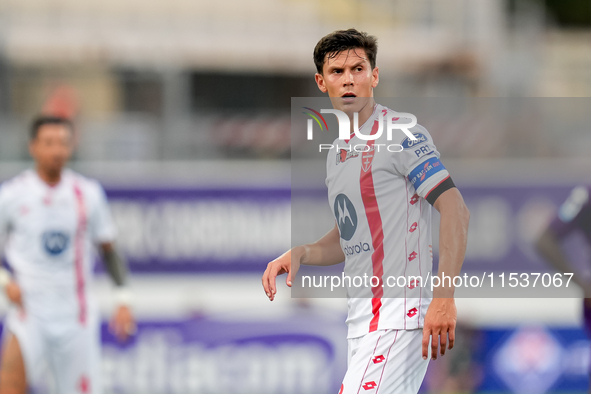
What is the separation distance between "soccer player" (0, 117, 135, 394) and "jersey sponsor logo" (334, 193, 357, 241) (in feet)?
10.1

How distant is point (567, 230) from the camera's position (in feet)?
16.6

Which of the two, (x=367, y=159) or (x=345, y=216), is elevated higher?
(x=367, y=159)

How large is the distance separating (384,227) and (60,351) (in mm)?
3581

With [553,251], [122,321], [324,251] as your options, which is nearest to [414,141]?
[324,251]

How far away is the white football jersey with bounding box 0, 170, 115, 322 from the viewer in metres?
5.91

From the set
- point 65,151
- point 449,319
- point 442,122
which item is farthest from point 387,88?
point 449,319

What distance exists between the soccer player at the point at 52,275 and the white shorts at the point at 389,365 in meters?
3.08

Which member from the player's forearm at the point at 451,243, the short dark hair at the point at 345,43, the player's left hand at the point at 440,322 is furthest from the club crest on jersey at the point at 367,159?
the player's left hand at the point at 440,322

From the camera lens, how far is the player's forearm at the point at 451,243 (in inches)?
108

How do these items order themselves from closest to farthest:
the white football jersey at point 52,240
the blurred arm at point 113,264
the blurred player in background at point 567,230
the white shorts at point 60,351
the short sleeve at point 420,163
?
the short sleeve at point 420,163, the blurred player in background at point 567,230, the white shorts at point 60,351, the white football jersey at point 52,240, the blurred arm at point 113,264

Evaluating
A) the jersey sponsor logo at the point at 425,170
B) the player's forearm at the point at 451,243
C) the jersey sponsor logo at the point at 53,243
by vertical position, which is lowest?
the jersey sponsor logo at the point at 53,243

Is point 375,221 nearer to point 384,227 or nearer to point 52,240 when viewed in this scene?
point 384,227

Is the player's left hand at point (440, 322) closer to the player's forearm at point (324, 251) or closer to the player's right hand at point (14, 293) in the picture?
the player's forearm at point (324, 251)

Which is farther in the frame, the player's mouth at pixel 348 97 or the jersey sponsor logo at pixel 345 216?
the jersey sponsor logo at pixel 345 216
